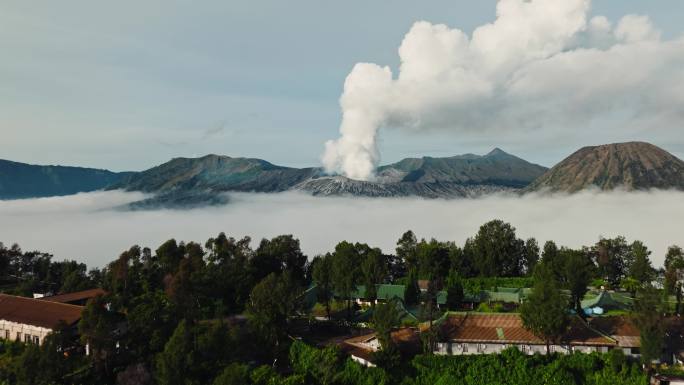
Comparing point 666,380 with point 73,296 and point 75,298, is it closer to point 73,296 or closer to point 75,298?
point 75,298

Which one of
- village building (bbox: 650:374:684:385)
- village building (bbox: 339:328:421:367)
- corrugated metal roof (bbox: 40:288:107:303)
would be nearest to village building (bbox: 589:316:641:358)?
village building (bbox: 650:374:684:385)

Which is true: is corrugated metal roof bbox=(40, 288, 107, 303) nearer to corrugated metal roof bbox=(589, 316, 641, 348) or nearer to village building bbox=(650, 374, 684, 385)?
corrugated metal roof bbox=(589, 316, 641, 348)

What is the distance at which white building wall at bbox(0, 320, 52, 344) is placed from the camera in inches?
1756

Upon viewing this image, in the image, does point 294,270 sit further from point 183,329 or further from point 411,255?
point 183,329

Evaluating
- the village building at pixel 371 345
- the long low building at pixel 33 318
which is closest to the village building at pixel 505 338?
the village building at pixel 371 345

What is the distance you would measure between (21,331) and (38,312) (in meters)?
2.10

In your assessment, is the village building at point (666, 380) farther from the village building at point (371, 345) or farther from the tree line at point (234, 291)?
the village building at point (371, 345)

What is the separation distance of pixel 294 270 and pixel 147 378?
123 ft

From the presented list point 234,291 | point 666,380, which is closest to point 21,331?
point 234,291

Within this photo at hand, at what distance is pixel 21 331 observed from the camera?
46031 mm

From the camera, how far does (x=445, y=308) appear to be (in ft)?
202

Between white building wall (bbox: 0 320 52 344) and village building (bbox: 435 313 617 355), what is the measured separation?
116ft

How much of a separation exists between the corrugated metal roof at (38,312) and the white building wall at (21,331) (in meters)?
0.37

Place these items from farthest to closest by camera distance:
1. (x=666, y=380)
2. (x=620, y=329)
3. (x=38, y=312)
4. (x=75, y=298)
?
1. (x=75, y=298)
2. (x=38, y=312)
3. (x=620, y=329)
4. (x=666, y=380)
